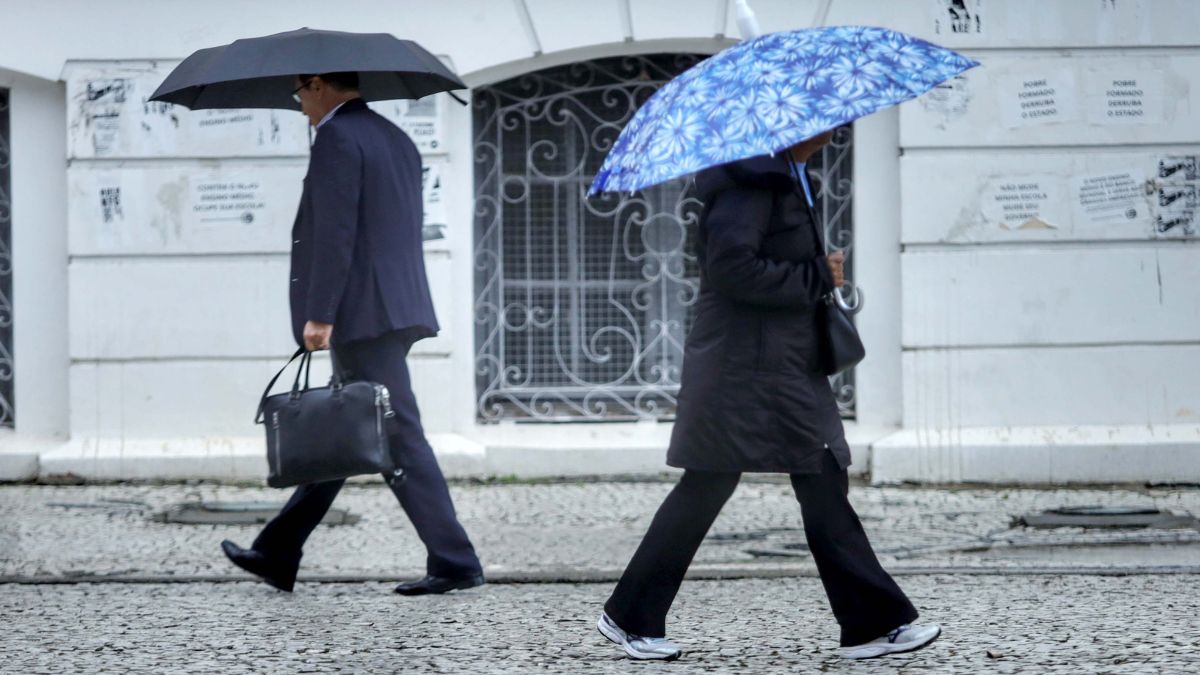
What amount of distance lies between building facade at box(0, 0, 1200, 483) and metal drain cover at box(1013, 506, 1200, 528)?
37.8 inches

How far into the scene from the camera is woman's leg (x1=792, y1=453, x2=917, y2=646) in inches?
181

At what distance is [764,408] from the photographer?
4551mm

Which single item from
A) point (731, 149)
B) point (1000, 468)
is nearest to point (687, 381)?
point (731, 149)

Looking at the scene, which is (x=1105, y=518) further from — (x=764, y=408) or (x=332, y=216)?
(x=332, y=216)

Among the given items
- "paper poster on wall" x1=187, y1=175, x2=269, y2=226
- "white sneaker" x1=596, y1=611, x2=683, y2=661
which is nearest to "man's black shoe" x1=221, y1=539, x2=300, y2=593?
"white sneaker" x1=596, y1=611, x2=683, y2=661

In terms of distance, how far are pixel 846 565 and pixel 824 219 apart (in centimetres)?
460

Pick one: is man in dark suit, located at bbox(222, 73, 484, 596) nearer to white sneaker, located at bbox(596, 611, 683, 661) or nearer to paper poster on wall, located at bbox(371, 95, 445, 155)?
white sneaker, located at bbox(596, 611, 683, 661)

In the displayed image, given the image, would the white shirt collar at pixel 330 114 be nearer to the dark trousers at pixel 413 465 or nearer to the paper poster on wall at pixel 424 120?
the dark trousers at pixel 413 465

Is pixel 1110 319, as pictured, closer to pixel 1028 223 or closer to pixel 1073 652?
pixel 1028 223

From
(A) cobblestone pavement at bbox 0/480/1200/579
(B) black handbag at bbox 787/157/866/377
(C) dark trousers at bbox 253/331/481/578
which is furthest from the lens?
(A) cobblestone pavement at bbox 0/480/1200/579

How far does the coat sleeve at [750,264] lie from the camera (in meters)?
4.47

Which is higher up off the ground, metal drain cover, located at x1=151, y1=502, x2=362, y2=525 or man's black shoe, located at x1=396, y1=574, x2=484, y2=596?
metal drain cover, located at x1=151, y1=502, x2=362, y2=525

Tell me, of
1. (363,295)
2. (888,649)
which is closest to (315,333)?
(363,295)

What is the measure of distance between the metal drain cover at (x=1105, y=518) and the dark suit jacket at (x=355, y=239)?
3020 millimetres
